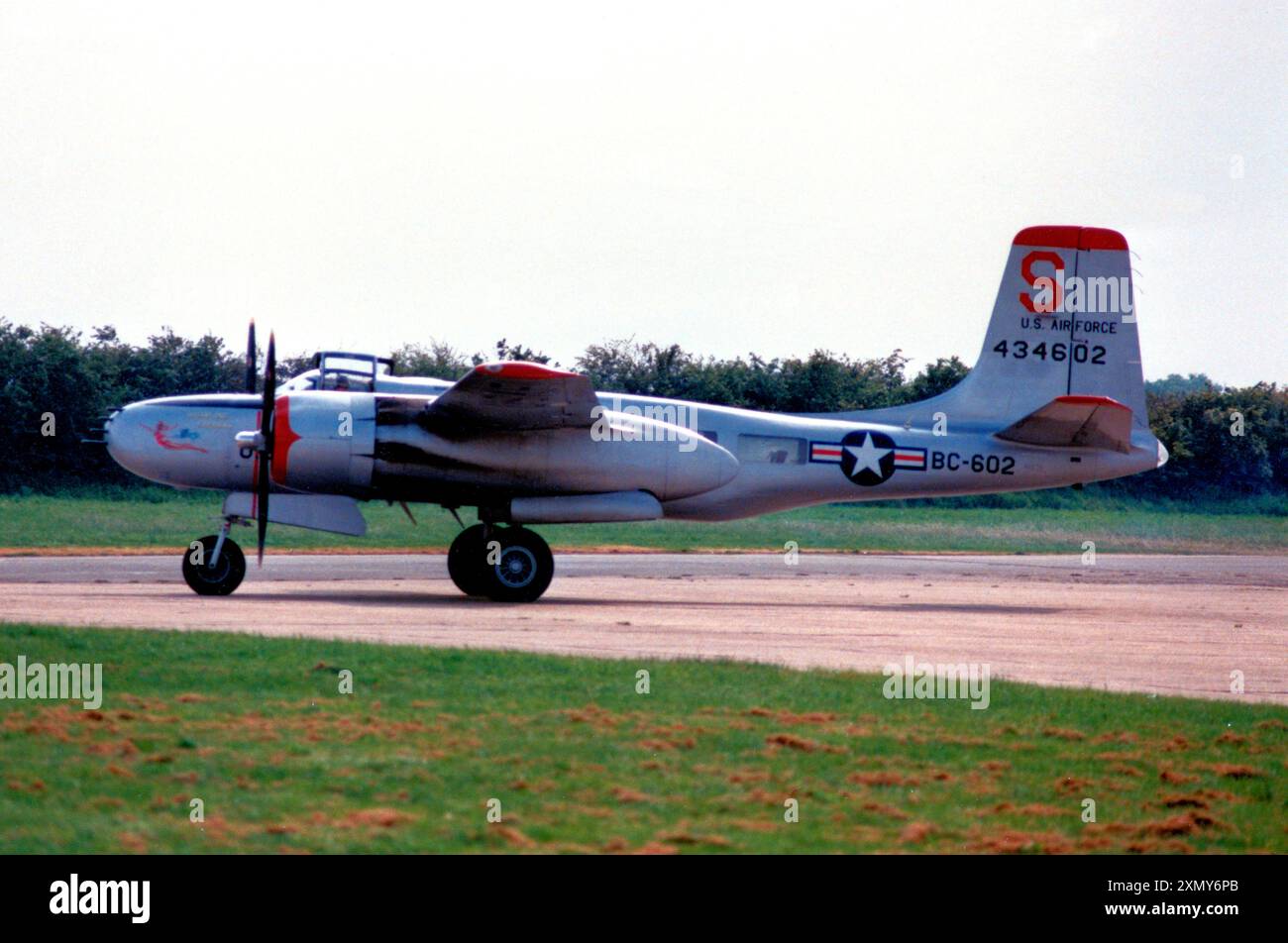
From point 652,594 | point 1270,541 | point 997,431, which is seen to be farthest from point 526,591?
point 1270,541

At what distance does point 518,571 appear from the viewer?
22.0 metres

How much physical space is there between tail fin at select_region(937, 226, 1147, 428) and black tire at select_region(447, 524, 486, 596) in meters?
8.52

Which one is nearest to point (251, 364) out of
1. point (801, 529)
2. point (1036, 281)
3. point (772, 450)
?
point (772, 450)

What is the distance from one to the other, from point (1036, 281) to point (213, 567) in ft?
47.9

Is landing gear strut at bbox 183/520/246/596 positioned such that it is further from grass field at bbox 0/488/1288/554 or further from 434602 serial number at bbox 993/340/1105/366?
434602 serial number at bbox 993/340/1105/366

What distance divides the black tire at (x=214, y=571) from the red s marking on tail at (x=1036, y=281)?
13981 millimetres

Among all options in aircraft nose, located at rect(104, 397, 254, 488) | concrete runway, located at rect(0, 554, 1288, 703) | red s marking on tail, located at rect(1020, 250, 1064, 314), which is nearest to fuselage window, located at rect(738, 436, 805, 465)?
concrete runway, located at rect(0, 554, 1288, 703)

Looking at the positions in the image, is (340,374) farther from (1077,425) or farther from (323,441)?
(1077,425)

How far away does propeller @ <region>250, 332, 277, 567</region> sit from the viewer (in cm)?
2050

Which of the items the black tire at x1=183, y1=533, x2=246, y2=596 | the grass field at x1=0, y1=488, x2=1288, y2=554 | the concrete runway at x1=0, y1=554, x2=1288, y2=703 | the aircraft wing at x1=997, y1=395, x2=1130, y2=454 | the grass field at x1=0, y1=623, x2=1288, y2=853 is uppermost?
the aircraft wing at x1=997, y1=395, x2=1130, y2=454

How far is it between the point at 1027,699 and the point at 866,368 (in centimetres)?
4736

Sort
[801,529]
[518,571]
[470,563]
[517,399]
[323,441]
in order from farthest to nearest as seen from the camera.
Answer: [801,529]
[470,563]
[518,571]
[323,441]
[517,399]
